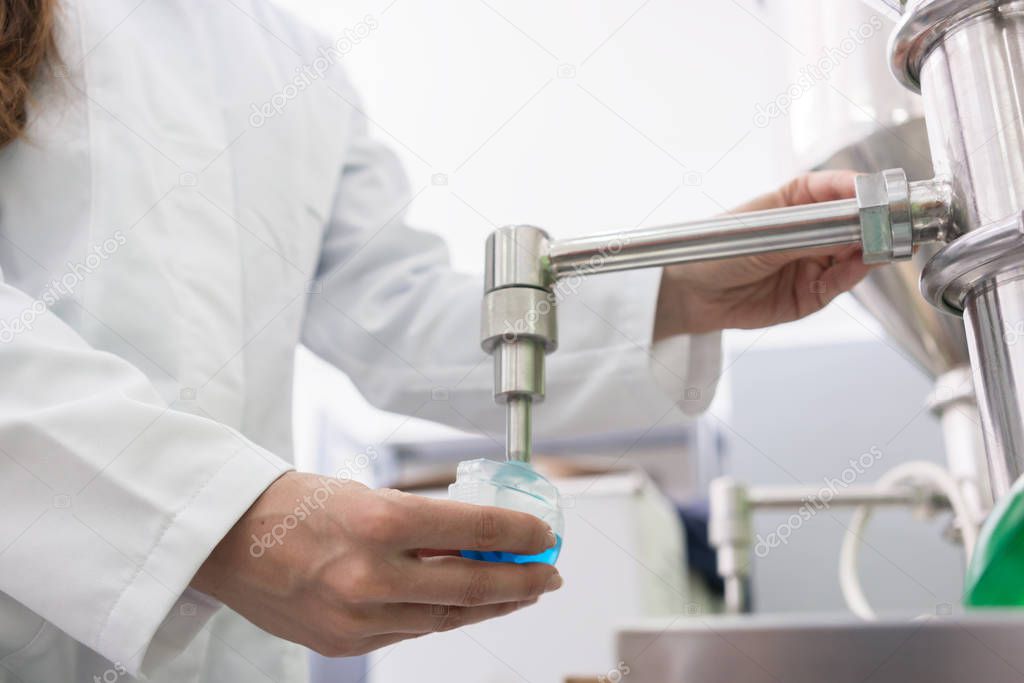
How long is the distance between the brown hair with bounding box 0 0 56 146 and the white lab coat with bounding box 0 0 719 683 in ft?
0.04

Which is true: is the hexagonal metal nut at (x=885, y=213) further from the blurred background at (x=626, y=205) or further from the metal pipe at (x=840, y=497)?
the blurred background at (x=626, y=205)

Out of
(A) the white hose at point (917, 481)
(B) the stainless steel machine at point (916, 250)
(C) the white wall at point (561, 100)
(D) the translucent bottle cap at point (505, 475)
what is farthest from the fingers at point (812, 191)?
(C) the white wall at point (561, 100)

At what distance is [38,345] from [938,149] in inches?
14.6

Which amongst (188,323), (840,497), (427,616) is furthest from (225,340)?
(840,497)

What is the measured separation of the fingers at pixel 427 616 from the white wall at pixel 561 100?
38.9 inches

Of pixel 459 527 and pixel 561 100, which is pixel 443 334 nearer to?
pixel 459 527

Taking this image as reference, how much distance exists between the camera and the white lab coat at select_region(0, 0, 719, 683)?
0.34 meters

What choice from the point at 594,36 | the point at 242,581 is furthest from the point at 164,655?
the point at 594,36

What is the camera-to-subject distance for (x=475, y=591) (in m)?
0.32

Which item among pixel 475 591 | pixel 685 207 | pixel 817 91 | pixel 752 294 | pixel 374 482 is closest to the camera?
pixel 475 591

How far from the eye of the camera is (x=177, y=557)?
335 mm

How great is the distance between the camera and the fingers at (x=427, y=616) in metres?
0.33

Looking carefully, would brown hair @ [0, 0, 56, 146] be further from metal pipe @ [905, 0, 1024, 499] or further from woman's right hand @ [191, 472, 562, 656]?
metal pipe @ [905, 0, 1024, 499]

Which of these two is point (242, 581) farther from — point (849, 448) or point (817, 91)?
point (849, 448)
